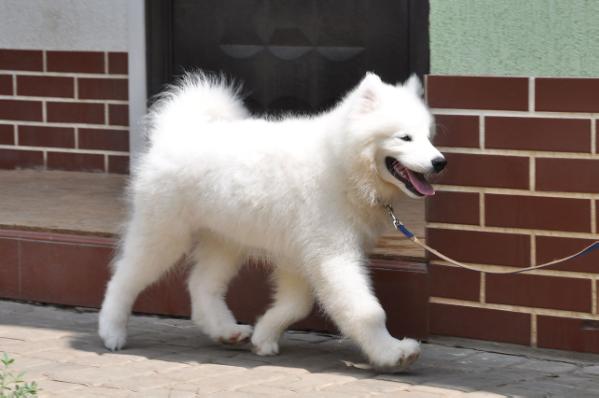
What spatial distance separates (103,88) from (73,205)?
1240 millimetres

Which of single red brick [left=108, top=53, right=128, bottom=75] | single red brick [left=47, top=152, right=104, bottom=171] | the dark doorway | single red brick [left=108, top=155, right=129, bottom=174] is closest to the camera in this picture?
the dark doorway

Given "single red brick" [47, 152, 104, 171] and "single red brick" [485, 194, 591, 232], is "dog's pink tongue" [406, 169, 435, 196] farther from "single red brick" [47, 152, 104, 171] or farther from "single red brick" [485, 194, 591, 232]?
"single red brick" [47, 152, 104, 171]

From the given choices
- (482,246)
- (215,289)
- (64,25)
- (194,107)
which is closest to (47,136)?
(64,25)

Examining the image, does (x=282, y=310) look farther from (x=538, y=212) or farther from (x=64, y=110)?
(x=64, y=110)

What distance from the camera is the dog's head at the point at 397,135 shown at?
490cm

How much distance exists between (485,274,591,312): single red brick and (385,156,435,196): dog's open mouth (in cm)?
71

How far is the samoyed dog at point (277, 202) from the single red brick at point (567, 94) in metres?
0.51

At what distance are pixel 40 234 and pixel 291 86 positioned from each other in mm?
1901

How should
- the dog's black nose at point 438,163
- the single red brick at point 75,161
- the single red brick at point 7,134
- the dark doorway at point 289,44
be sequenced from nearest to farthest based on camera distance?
the dog's black nose at point 438,163, the dark doorway at point 289,44, the single red brick at point 75,161, the single red brick at point 7,134

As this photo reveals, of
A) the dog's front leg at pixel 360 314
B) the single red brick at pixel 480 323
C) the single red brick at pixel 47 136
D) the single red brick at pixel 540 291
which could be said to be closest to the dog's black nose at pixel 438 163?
the dog's front leg at pixel 360 314

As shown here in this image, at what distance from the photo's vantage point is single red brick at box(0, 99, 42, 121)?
8430 mm

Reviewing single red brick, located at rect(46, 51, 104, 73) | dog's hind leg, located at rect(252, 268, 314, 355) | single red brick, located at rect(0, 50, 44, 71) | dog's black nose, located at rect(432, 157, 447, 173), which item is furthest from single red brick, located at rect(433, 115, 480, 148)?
single red brick, located at rect(0, 50, 44, 71)

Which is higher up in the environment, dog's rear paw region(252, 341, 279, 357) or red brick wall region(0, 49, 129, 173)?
red brick wall region(0, 49, 129, 173)

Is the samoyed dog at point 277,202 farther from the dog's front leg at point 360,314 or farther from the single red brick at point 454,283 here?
the single red brick at point 454,283
